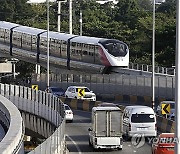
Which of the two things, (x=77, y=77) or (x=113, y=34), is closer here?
(x=77, y=77)

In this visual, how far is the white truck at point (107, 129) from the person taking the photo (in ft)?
108

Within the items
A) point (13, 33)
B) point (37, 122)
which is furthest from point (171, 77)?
point (13, 33)

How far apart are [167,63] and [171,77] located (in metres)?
33.4

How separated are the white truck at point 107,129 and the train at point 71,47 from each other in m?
33.4

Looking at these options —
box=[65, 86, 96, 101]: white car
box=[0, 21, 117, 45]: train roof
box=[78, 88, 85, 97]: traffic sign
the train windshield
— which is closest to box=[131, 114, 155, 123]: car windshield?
box=[78, 88, 85, 97]: traffic sign

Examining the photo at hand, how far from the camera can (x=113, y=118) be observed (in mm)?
33531

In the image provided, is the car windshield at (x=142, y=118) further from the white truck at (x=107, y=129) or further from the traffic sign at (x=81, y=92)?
the traffic sign at (x=81, y=92)

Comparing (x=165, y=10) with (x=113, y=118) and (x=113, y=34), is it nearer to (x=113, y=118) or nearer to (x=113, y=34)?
(x=113, y=34)

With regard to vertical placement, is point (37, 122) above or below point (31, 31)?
below

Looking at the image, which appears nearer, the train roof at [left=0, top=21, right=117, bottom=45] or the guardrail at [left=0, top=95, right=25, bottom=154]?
the guardrail at [left=0, top=95, right=25, bottom=154]

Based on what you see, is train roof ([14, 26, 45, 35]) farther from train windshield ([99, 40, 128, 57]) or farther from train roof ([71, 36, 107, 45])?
train windshield ([99, 40, 128, 57])

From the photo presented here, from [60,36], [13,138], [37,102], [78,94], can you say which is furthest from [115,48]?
[13,138]

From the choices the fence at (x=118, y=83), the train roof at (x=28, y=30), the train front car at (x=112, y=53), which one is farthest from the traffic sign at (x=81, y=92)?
the train roof at (x=28, y=30)

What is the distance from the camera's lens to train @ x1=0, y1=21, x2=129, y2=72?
67.7m
